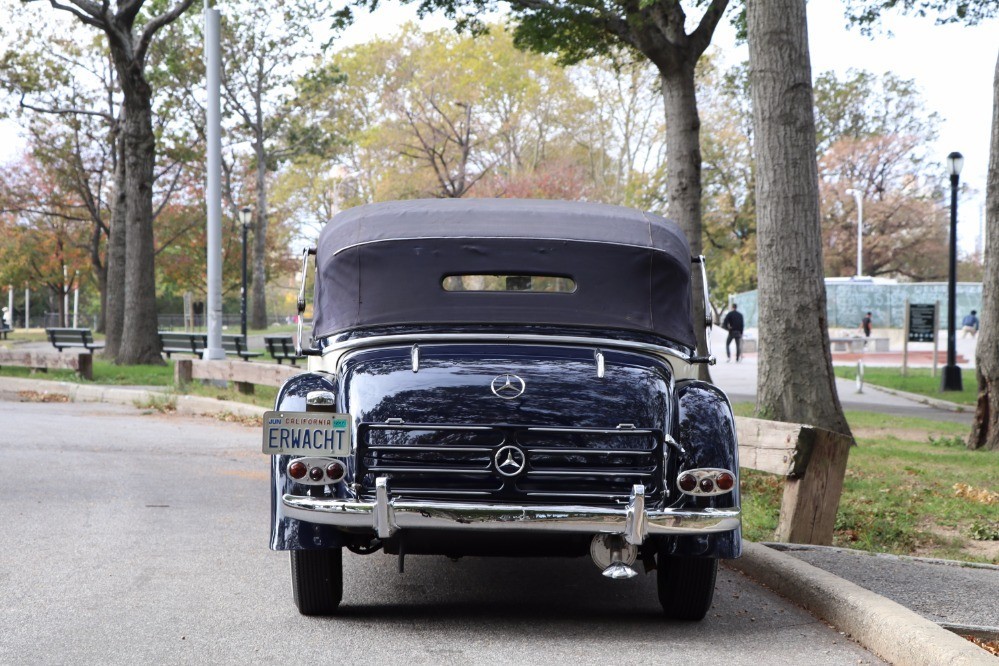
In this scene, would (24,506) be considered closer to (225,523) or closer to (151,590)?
(225,523)

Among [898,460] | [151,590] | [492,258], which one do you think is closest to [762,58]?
[898,460]

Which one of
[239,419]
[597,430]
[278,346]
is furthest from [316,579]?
[278,346]

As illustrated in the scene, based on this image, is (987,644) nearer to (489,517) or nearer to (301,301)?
(489,517)

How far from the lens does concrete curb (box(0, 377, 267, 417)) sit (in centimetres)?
1616

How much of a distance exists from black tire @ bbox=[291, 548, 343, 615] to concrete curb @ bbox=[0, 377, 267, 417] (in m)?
9.90

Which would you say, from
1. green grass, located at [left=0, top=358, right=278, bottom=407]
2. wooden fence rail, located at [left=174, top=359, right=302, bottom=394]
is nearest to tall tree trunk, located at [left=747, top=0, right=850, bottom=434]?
wooden fence rail, located at [left=174, top=359, right=302, bottom=394]

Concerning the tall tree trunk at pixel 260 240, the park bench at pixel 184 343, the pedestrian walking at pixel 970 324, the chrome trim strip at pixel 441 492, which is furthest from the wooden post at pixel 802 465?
the pedestrian walking at pixel 970 324

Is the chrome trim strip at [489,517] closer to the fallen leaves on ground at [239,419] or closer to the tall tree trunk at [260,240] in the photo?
the fallen leaves on ground at [239,419]

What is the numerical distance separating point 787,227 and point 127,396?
11.1 metres

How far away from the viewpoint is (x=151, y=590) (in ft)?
19.5

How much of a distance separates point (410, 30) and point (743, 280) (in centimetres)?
2717

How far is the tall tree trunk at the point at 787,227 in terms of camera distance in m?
11.3

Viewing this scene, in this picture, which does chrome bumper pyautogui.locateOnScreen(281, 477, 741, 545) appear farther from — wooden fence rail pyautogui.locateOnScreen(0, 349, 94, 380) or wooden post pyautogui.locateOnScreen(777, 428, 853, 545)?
wooden fence rail pyautogui.locateOnScreen(0, 349, 94, 380)

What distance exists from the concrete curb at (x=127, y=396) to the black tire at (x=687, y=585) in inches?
405
